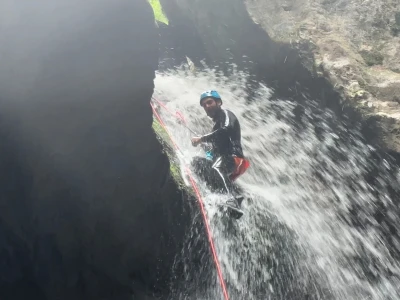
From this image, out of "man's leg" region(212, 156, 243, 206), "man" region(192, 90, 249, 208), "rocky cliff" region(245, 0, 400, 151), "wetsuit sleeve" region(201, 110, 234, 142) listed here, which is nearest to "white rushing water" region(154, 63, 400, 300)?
"man's leg" region(212, 156, 243, 206)

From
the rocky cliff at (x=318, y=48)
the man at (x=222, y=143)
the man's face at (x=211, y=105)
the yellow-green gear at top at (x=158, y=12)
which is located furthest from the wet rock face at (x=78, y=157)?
the yellow-green gear at top at (x=158, y=12)

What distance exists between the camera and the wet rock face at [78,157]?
539cm

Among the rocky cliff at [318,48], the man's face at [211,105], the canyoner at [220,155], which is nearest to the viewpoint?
the canyoner at [220,155]

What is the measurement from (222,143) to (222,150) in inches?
7.0

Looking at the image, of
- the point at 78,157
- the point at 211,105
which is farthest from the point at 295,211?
the point at 78,157

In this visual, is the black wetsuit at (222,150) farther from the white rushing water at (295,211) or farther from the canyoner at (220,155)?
the white rushing water at (295,211)

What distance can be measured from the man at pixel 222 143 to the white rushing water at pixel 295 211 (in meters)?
0.65

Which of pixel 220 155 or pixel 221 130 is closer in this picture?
pixel 221 130

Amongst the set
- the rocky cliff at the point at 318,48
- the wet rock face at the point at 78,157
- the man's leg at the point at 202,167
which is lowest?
the rocky cliff at the point at 318,48

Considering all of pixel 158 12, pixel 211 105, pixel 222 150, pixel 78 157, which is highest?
pixel 78 157

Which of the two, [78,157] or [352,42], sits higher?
[78,157]

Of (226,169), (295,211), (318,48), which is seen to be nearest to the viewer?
(226,169)

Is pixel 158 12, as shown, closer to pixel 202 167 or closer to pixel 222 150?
pixel 222 150

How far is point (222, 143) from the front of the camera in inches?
381
